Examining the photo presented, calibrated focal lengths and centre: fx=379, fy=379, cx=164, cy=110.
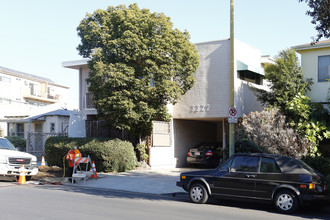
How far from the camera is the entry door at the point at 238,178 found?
10.2 m

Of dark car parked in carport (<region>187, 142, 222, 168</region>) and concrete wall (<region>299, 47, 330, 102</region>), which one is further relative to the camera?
dark car parked in carport (<region>187, 142, 222, 168</region>)

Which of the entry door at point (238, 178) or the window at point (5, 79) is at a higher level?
the window at point (5, 79)

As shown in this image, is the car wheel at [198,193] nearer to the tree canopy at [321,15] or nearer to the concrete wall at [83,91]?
the tree canopy at [321,15]

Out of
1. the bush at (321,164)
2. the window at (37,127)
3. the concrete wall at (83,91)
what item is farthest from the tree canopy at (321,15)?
the window at (37,127)

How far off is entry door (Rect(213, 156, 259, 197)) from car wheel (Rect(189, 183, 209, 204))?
0.34m

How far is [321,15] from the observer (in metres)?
11.9

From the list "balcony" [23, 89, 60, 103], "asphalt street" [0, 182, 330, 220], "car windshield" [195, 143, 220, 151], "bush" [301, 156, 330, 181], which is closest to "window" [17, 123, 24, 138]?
"balcony" [23, 89, 60, 103]

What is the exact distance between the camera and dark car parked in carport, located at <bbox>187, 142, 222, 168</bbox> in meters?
20.5

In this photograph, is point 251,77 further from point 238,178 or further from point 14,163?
point 14,163

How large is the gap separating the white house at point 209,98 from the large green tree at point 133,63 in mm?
2084

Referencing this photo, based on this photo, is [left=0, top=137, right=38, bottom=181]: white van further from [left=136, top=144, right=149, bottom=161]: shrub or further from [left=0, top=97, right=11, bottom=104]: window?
[left=0, top=97, right=11, bottom=104]: window

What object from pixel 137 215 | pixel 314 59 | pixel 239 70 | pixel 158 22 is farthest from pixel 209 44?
pixel 137 215

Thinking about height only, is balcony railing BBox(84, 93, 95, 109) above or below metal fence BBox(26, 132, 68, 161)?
above

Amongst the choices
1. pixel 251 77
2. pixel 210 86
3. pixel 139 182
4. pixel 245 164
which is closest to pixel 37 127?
pixel 210 86
